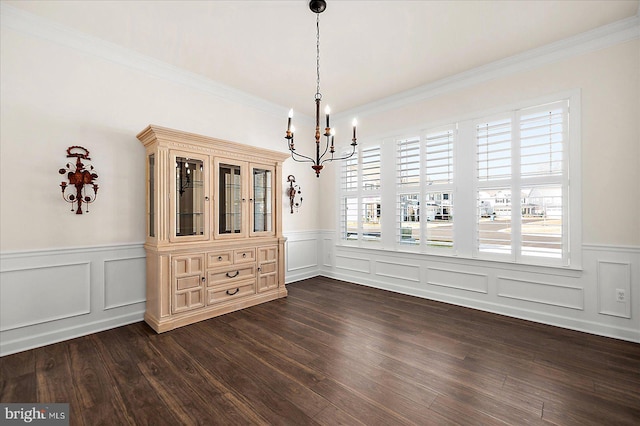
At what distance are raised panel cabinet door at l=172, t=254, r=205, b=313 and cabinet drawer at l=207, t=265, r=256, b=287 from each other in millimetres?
126

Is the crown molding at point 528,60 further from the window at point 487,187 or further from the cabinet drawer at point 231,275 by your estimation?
the cabinet drawer at point 231,275

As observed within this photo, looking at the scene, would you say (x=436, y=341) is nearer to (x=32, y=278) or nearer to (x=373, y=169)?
(x=373, y=169)

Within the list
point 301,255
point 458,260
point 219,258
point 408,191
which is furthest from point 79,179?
point 458,260

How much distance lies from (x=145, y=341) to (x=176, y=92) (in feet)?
9.67

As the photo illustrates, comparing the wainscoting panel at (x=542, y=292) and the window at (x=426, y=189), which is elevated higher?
the window at (x=426, y=189)

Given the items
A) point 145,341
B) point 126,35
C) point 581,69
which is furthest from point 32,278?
point 581,69

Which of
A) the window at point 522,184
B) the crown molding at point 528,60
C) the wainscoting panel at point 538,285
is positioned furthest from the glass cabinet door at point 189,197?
the window at point 522,184

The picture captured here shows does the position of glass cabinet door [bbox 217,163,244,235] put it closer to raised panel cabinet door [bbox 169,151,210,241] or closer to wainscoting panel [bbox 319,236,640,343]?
raised panel cabinet door [bbox 169,151,210,241]

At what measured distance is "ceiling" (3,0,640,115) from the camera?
2596mm

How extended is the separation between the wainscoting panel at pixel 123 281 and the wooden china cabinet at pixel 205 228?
0.13 meters

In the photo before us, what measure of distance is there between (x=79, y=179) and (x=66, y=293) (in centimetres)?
116

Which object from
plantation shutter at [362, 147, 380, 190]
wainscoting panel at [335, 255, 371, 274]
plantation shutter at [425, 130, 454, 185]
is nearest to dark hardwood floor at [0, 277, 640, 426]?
wainscoting panel at [335, 255, 371, 274]

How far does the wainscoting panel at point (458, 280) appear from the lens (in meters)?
3.74

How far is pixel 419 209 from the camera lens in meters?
4.32
